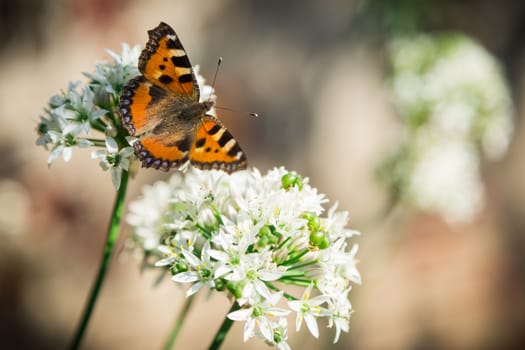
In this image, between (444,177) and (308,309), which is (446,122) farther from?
(308,309)

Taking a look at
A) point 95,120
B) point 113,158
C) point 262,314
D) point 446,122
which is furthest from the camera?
point 446,122

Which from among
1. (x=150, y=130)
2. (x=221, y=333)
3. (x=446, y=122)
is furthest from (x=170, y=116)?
(x=446, y=122)

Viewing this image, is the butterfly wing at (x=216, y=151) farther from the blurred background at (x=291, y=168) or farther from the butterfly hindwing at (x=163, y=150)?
the blurred background at (x=291, y=168)

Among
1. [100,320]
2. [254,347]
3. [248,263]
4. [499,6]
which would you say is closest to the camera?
[248,263]

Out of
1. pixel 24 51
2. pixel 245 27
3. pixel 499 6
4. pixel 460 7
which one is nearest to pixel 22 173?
pixel 24 51

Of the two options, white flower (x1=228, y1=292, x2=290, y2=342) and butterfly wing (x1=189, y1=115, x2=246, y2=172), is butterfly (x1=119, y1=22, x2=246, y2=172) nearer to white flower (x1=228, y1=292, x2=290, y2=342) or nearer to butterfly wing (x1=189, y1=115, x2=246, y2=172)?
butterfly wing (x1=189, y1=115, x2=246, y2=172)

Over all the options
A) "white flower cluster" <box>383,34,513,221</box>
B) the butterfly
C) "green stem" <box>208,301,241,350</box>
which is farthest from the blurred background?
"green stem" <box>208,301,241,350</box>

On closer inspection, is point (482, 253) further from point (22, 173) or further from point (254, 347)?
point (22, 173)
